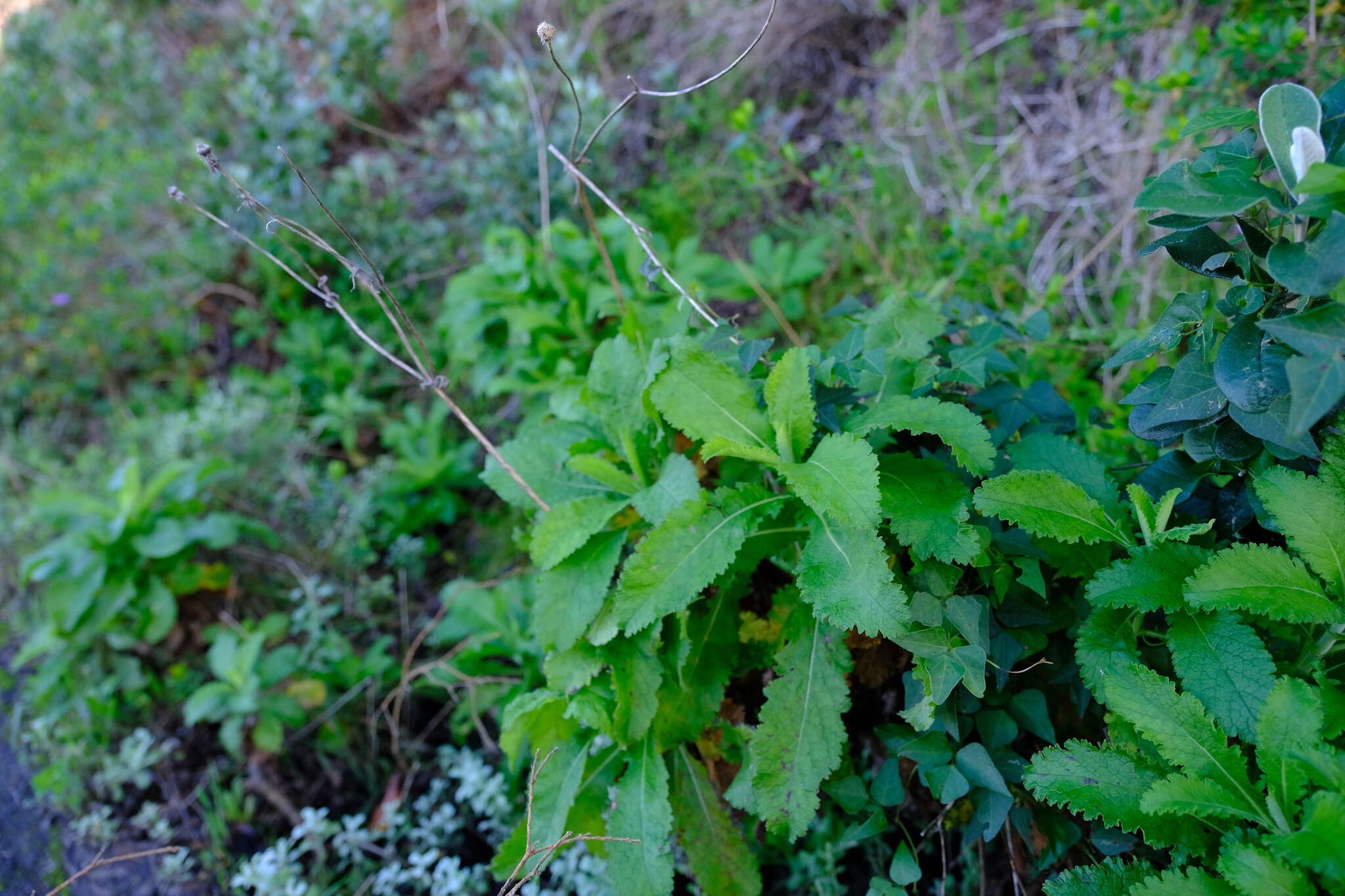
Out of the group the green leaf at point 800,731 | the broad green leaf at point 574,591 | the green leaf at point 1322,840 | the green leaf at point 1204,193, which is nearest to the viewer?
the green leaf at point 1322,840

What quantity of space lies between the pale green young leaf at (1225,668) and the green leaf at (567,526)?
1.01 metres

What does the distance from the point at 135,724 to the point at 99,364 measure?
8.90 feet

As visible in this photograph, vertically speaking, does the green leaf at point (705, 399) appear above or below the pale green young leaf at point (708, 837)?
above

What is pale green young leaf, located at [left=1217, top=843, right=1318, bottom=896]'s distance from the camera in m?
1.00

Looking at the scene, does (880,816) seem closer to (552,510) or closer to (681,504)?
(681,504)

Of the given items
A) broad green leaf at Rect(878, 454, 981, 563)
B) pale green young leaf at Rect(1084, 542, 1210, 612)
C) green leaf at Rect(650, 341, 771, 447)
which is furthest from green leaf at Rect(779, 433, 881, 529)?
pale green young leaf at Rect(1084, 542, 1210, 612)

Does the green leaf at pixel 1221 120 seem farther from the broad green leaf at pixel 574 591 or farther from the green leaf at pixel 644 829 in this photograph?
the green leaf at pixel 644 829

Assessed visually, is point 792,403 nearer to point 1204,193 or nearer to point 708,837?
point 1204,193

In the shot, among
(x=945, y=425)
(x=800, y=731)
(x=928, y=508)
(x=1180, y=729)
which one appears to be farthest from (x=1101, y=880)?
(x=945, y=425)

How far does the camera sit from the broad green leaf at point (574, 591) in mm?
1597

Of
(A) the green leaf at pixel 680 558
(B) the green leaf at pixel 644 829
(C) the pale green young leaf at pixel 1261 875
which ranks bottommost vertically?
(C) the pale green young leaf at pixel 1261 875

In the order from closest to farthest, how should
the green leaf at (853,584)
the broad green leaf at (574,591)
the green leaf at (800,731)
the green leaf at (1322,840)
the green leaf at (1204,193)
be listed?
the green leaf at (1322,840) → the green leaf at (1204,193) → the green leaf at (853,584) → the green leaf at (800,731) → the broad green leaf at (574,591)

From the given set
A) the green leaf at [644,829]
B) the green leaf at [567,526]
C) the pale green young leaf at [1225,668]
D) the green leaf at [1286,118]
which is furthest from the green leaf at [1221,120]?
the green leaf at [644,829]

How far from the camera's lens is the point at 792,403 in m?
1.48
